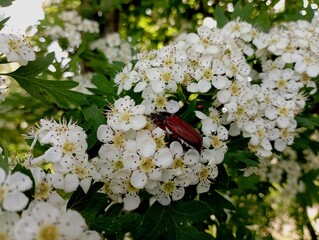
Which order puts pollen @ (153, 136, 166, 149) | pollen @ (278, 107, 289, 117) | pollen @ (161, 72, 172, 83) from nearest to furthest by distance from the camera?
1. pollen @ (153, 136, 166, 149)
2. pollen @ (161, 72, 172, 83)
3. pollen @ (278, 107, 289, 117)

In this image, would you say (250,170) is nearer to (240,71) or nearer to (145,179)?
(240,71)

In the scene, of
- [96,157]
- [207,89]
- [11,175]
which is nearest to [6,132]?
[96,157]

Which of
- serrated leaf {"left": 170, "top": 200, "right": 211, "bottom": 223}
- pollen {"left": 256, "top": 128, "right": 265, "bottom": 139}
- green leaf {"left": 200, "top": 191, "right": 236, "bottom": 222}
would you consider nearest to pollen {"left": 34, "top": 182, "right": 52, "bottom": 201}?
serrated leaf {"left": 170, "top": 200, "right": 211, "bottom": 223}

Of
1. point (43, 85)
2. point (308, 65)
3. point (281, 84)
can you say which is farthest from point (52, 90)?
point (308, 65)

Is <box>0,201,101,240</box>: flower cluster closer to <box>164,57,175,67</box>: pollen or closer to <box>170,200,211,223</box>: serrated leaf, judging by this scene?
<box>170,200,211,223</box>: serrated leaf

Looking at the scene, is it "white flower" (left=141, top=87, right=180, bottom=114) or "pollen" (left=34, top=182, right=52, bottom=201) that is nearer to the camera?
"pollen" (left=34, top=182, right=52, bottom=201)

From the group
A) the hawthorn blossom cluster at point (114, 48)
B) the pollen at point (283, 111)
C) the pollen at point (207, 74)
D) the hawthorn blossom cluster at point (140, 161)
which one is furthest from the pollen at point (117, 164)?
the hawthorn blossom cluster at point (114, 48)
